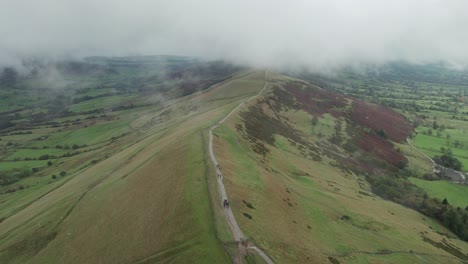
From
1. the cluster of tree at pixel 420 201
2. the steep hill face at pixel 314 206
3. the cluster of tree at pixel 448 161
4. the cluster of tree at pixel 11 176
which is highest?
the steep hill face at pixel 314 206

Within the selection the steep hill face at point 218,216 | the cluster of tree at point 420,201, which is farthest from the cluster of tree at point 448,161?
the steep hill face at point 218,216

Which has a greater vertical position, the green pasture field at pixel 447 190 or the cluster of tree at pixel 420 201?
the cluster of tree at pixel 420 201

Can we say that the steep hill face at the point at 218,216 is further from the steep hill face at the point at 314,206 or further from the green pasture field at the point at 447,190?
the green pasture field at the point at 447,190

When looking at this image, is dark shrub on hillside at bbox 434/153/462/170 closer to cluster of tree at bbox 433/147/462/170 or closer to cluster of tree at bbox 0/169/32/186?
cluster of tree at bbox 433/147/462/170

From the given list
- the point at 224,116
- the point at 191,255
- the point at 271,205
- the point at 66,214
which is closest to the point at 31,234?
the point at 66,214

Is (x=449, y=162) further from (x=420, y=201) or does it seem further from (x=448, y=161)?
(x=420, y=201)

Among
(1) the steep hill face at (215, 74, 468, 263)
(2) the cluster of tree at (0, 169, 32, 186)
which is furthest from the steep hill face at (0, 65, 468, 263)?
(2) the cluster of tree at (0, 169, 32, 186)

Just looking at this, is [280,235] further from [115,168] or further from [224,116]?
[224,116]
